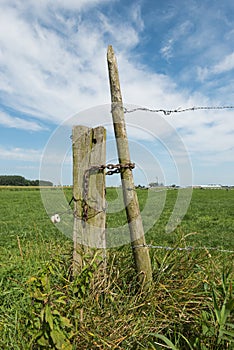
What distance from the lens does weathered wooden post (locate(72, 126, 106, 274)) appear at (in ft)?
9.37

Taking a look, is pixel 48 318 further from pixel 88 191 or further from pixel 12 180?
pixel 12 180

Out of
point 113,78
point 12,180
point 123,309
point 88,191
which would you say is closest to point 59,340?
point 123,309

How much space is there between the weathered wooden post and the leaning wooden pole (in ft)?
0.53

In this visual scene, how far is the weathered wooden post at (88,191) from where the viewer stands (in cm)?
286

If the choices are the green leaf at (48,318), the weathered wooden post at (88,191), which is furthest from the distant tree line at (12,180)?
the green leaf at (48,318)

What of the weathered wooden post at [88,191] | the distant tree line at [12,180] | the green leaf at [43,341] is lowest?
the green leaf at [43,341]

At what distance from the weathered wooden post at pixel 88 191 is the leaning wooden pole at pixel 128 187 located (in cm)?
16

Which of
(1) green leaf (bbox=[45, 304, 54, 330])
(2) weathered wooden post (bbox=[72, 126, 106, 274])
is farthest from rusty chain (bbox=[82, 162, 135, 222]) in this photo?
(1) green leaf (bbox=[45, 304, 54, 330])

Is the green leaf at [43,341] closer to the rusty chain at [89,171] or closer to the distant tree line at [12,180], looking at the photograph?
the rusty chain at [89,171]

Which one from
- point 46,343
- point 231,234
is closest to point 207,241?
point 231,234

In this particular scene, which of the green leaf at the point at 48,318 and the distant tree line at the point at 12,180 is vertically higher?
the distant tree line at the point at 12,180

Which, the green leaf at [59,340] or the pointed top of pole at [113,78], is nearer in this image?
the green leaf at [59,340]


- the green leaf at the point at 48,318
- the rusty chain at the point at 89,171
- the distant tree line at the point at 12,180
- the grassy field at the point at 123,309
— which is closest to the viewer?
the green leaf at the point at 48,318

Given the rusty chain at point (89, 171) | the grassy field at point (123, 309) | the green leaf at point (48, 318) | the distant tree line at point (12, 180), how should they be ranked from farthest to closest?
the distant tree line at point (12, 180), the rusty chain at point (89, 171), the grassy field at point (123, 309), the green leaf at point (48, 318)
